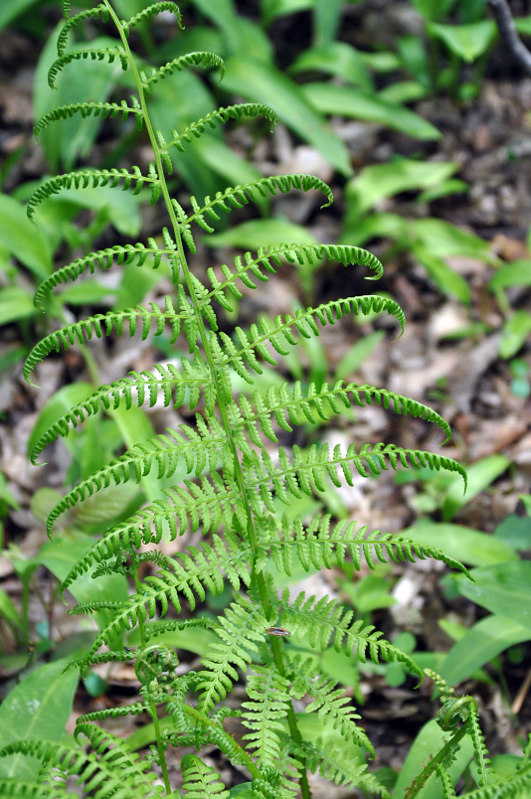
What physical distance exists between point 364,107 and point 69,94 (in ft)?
5.55

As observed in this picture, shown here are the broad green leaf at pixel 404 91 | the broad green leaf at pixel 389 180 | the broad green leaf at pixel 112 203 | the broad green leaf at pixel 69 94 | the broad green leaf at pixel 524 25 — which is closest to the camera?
the broad green leaf at pixel 112 203

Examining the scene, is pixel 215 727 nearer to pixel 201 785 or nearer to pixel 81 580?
pixel 201 785

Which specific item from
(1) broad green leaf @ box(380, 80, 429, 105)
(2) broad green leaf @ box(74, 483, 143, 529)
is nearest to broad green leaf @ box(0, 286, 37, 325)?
(2) broad green leaf @ box(74, 483, 143, 529)

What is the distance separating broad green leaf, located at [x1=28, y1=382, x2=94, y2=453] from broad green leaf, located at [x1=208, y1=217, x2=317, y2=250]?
1.20m

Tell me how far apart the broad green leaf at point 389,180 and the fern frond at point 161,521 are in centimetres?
276

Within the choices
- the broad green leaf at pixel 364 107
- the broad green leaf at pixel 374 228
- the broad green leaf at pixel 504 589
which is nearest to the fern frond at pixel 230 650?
the broad green leaf at pixel 504 589

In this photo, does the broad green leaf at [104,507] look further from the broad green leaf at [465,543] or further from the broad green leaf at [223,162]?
the broad green leaf at [223,162]

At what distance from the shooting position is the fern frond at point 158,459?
47.9 inches

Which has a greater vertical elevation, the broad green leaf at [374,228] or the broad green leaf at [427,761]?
the broad green leaf at [374,228]

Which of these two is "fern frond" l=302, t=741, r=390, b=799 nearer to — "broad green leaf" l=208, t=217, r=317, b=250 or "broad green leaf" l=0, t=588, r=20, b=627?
"broad green leaf" l=0, t=588, r=20, b=627

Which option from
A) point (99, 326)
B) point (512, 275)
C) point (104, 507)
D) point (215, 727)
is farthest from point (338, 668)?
point (512, 275)

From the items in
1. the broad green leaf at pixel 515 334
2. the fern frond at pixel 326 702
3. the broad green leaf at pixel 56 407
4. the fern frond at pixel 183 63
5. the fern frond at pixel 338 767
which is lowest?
the broad green leaf at pixel 515 334

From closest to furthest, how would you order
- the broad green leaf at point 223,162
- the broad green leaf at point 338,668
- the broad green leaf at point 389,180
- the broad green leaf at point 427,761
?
the broad green leaf at point 427,761 < the broad green leaf at point 338,668 < the broad green leaf at point 223,162 < the broad green leaf at point 389,180

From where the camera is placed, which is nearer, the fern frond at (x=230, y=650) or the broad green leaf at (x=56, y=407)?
the fern frond at (x=230, y=650)
